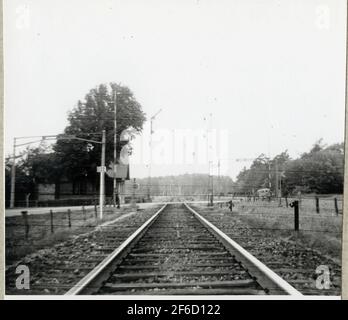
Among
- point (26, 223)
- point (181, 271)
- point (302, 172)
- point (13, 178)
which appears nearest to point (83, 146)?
point (13, 178)

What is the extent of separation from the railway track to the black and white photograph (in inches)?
0.7

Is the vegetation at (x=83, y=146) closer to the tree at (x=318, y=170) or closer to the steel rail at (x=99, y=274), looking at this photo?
the steel rail at (x=99, y=274)

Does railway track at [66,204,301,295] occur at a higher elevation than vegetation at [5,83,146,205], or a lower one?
lower

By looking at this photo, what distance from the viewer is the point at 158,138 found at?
3.27 meters

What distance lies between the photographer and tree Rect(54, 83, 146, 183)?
3242 mm

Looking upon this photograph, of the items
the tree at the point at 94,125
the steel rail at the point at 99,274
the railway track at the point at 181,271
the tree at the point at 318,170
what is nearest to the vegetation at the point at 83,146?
the tree at the point at 94,125

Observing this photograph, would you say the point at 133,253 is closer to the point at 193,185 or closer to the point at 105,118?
the point at 193,185

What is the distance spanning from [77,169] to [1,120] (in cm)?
85

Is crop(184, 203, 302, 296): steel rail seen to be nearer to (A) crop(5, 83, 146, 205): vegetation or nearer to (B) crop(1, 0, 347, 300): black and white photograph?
(B) crop(1, 0, 347, 300): black and white photograph

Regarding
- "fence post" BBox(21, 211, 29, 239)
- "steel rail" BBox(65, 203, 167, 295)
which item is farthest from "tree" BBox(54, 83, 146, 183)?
"steel rail" BBox(65, 203, 167, 295)

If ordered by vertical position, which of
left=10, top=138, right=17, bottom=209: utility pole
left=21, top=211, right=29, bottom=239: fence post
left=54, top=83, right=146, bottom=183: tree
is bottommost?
left=21, top=211, right=29, bottom=239: fence post

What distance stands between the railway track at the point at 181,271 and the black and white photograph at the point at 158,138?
2cm

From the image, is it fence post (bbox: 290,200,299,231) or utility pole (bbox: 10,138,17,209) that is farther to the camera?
fence post (bbox: 290,200,299,231)
